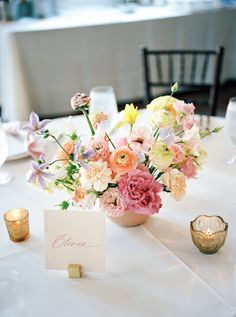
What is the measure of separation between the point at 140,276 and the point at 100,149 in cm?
23

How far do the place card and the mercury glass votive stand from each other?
0.18 metres

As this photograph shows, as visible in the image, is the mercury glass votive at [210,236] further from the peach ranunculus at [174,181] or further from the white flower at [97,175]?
the white flower at [97,175]

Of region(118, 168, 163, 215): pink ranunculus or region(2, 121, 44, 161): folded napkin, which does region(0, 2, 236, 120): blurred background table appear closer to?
region(2, 121, 44, 161): folded napkin

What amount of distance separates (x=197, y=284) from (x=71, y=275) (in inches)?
8.4

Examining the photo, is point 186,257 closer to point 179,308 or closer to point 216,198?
point 179,308

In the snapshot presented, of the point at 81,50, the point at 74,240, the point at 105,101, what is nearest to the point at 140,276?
the point at 74,240

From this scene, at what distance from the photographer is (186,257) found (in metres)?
0.75

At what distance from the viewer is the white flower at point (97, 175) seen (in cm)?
70

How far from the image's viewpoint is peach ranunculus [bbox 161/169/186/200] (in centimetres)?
73

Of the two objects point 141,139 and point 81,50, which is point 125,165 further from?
point 81,50

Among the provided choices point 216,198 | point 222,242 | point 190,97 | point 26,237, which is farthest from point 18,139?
point 190,97

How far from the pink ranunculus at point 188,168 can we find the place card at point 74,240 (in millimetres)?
187

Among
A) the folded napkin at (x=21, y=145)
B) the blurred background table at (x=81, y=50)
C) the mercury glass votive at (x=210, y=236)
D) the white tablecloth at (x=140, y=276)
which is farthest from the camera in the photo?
the blurred background table at (x=81, y=50)

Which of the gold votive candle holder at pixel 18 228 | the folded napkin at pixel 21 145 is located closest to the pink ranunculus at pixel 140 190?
the gold votive candle holder at pixel 18 228
